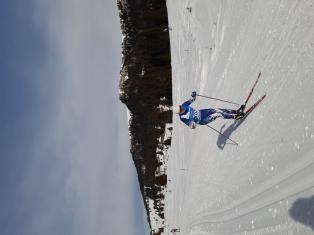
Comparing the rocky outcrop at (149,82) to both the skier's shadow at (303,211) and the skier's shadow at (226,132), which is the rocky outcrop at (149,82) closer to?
the skier's shadow at (226,132)

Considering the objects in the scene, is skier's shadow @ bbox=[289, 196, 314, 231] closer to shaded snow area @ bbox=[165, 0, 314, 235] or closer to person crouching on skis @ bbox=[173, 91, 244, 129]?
shaded snow area @ bbox=[165, 0, 314, 235]

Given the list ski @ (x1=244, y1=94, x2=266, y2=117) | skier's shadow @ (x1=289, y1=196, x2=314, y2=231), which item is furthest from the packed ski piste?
skier's shadow @ (x1=289, y1=196, x2=314, y2=231)

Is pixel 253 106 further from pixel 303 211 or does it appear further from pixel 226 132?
pixel 303 211

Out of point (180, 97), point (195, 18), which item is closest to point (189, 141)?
point (180, 97)

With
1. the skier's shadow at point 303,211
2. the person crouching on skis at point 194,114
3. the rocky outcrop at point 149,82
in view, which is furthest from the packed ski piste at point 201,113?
the rocky outcrop at point 149,82

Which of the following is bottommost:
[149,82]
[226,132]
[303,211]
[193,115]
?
[303,211]

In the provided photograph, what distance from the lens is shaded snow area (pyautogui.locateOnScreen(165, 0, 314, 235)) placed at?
6.09 m

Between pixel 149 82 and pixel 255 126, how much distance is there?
1901 centimetres

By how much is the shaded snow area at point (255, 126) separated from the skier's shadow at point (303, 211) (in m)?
0.01

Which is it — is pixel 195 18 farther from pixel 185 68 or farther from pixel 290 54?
pixel 290 54

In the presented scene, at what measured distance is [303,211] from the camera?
5.52 m

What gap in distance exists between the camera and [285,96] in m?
7.11

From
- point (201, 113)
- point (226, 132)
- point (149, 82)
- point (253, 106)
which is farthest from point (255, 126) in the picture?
point (149, 82)

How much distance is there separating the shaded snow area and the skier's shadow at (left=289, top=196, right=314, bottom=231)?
0.05 ft
